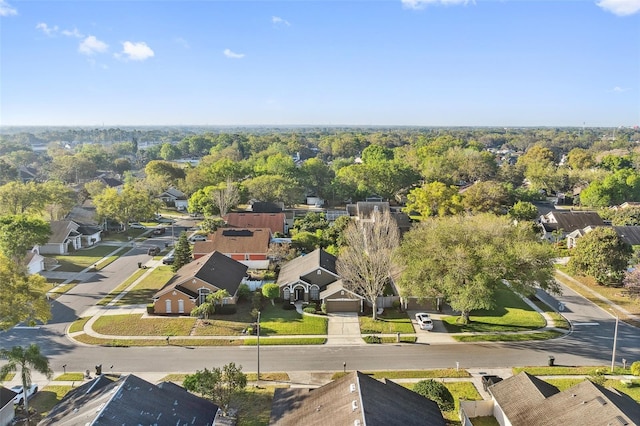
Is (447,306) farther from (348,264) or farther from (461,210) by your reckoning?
(461,210)

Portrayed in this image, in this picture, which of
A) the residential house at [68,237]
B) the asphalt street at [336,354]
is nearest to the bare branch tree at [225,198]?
the residential house at [68,237]

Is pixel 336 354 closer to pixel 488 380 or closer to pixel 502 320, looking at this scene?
pixel 488 380

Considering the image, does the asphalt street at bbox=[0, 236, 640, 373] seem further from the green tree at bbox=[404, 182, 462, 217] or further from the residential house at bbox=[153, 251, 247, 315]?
the green tree at bbox=[404, 182, 462, 217]

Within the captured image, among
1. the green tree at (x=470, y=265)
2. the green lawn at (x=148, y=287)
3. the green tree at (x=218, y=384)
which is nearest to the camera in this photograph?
the green tree at (x=218, y=384)

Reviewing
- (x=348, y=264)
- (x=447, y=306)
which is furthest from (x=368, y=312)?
(x=447, y=306)

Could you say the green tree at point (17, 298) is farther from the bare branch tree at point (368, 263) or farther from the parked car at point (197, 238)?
the parked car at point (197, 238)

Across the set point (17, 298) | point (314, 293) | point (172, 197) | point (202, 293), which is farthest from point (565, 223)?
point (172, 197)

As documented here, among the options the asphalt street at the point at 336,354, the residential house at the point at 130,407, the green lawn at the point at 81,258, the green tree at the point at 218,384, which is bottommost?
the asphalt street at the point at 336,354
